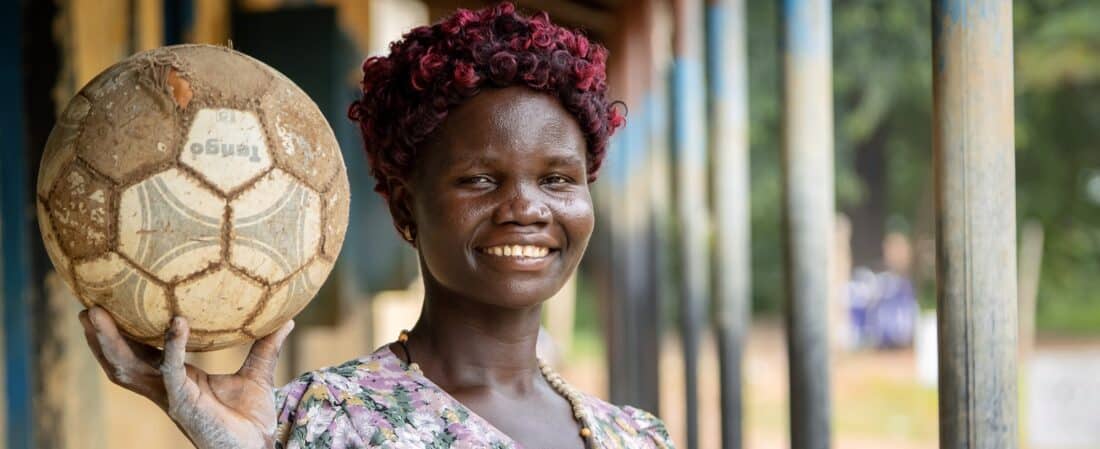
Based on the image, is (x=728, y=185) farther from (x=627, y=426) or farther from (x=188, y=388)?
(x=188, y=388)

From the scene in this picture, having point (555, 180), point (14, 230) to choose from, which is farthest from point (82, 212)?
point (14, 230)

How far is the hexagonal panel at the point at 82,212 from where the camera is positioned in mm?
1783

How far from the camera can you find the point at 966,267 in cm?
245

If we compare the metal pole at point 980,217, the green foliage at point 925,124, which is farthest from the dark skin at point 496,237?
the green foliage at point 925,124

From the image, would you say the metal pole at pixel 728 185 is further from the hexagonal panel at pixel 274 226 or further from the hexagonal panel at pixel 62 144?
the hexagonal panel at pixel 62 144

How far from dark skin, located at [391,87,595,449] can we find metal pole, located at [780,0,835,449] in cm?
175

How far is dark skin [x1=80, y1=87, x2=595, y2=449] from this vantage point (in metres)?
2.17

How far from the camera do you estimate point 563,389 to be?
242cm

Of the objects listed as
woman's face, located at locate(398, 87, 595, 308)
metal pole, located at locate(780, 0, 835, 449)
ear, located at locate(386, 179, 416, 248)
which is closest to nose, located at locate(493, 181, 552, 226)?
woman's face, located at locate(398, 87, 595, 308)

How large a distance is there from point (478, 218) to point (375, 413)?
37cm

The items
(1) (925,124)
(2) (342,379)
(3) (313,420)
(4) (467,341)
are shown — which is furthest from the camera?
(1) (925,124)

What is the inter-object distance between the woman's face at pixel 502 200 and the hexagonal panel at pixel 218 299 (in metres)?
0.42

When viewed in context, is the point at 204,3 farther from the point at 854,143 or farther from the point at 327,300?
the point at 854,143

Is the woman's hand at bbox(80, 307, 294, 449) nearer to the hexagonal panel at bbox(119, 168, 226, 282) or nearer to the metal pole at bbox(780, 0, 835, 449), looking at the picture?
the hexagonal panel at bbox(119, 168, 226, 282)
